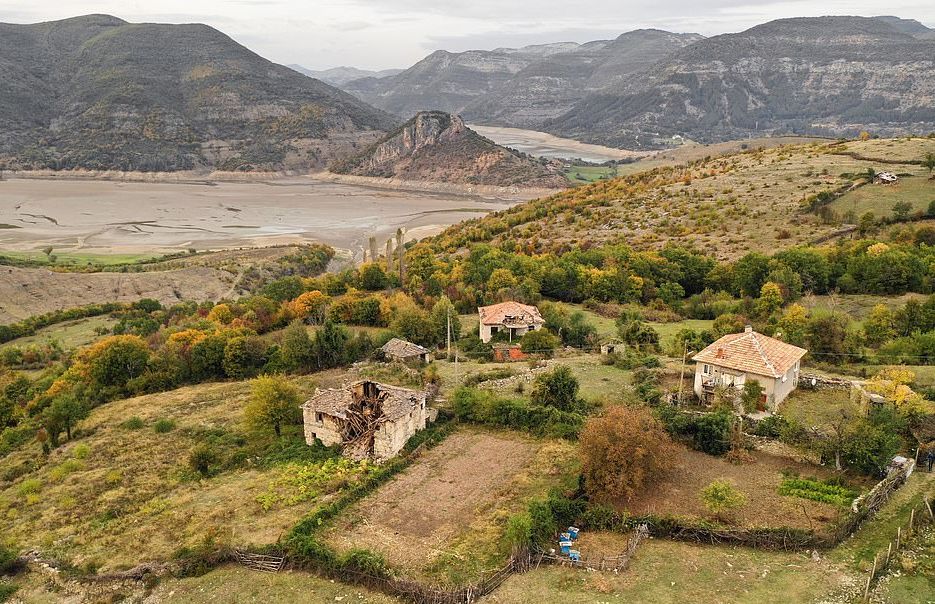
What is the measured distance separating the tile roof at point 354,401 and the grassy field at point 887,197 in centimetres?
4853

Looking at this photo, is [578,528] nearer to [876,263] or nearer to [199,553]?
[199,553]

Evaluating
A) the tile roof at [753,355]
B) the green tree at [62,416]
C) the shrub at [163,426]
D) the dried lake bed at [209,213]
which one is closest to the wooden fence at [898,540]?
the tile roof at [753,355]

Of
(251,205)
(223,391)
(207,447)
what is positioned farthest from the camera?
(251,205)

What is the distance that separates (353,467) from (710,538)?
12.6m

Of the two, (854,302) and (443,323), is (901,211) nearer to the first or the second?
(854,302)

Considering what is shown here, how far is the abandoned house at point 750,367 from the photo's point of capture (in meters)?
25.8

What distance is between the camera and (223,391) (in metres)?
35.5

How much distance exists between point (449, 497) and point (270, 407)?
994 centimetres

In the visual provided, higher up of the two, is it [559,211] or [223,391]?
[559,211]

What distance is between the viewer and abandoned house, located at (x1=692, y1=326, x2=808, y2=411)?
25.8 metres

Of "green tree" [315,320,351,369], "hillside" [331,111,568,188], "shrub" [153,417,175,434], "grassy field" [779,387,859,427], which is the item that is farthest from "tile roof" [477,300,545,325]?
"hillside" [331,111,568,188]

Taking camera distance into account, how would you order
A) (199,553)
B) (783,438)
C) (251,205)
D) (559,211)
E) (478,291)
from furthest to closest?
(251,205)
(559,211)
(478,291)
(783,438)
(199,553)

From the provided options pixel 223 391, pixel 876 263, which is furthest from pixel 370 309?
pixel 876 263

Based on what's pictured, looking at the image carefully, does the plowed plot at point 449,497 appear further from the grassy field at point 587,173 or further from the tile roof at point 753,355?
the grassy field at point 587,173
